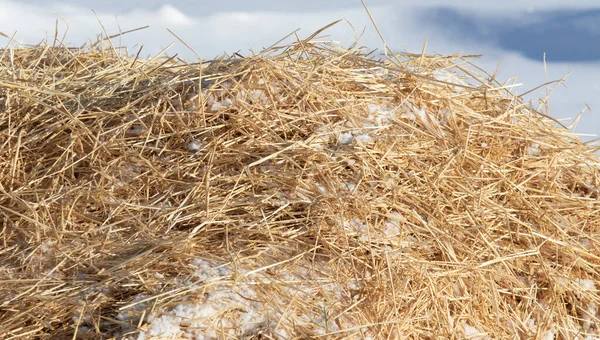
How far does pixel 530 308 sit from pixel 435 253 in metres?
0.36

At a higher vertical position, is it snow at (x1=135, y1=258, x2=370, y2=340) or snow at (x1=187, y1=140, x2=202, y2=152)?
snow at (x1=187, y1=140, x2=202, y2=152)

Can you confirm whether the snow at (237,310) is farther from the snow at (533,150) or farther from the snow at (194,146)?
the snow at (533,150)

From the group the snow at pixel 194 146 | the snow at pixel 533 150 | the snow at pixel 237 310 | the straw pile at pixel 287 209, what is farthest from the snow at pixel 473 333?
the snow at pixel 194 146

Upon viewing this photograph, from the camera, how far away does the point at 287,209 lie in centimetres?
195

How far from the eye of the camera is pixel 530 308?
84.1 inches

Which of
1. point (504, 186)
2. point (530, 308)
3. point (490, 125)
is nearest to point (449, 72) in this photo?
point (490, 125)

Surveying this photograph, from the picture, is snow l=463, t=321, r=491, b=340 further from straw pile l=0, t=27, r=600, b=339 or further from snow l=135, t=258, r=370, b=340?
snow l=135, t=258, r=370, b=340

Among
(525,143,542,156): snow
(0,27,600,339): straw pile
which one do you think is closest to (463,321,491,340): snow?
(0,27,600,339): straw pile

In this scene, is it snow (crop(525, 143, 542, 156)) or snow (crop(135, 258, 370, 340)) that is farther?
snow (crop(525, 143, 542, 156))

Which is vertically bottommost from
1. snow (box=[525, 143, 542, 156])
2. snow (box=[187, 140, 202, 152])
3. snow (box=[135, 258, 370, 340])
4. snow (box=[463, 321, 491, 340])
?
snow (box=[463, 321, 491, 340])

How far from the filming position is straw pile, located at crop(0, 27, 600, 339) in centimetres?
173

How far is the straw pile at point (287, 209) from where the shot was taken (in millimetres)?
1734

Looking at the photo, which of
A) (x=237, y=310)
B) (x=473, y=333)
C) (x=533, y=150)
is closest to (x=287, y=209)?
(x=237, y=310)

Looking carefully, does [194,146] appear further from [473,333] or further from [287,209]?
[473,333]
